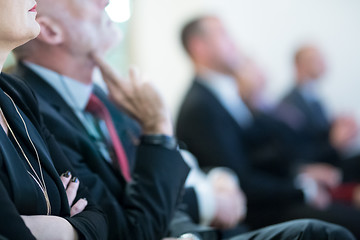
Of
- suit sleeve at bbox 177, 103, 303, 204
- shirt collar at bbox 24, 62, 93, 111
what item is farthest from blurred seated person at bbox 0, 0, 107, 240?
suit sleeve at bbox 177, 103, 303, 204

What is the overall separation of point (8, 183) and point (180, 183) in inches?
22.6

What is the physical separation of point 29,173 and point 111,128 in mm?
647

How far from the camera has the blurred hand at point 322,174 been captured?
338 cm

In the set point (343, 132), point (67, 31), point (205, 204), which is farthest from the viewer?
point (343, 132)

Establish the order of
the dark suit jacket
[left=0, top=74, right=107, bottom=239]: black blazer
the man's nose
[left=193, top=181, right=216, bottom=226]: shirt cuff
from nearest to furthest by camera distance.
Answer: [left=0, top=74, right=107, bottom=239]: black blazer < the man's nose < [left=193, top=181, right=216, bottom=226]: shirt cuff < the dark suit jacket

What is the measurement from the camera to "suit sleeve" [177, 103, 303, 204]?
2.74 metres

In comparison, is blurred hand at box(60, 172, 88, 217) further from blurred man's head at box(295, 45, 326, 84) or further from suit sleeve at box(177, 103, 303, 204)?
blurred man's head at box(295, 45, 326, 84)

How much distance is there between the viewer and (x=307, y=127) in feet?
13.3

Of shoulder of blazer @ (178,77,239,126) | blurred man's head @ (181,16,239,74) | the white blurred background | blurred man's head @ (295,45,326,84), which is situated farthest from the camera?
the white blurred background

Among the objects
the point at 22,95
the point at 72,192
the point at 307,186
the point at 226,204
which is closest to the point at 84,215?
the point at 72,192

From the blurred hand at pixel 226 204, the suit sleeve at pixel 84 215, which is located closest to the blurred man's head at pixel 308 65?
the blurred hand at pixel 226 204

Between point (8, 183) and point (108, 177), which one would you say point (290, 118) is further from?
point (8, 183)

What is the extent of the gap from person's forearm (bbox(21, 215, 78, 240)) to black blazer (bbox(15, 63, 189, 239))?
1.05 feet

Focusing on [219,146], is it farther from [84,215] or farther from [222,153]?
[84,215]
